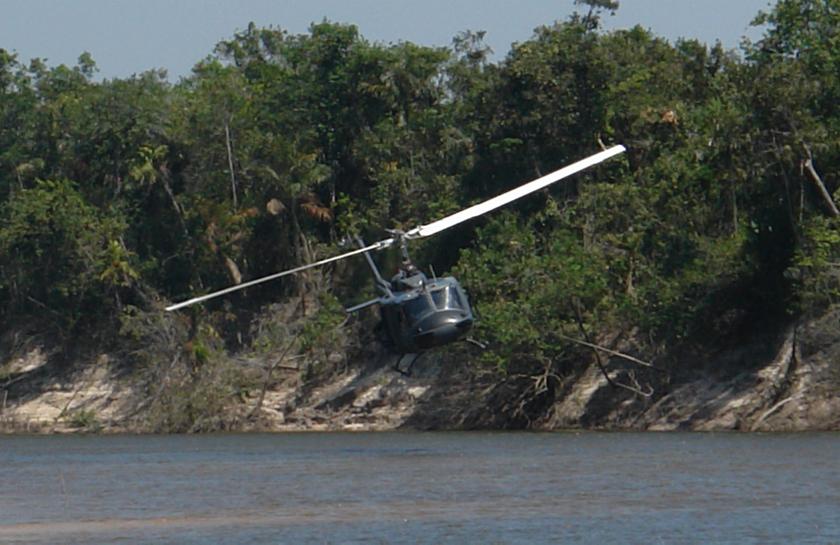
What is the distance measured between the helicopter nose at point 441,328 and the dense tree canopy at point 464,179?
48.8ft

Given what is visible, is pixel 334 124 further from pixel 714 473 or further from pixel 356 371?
pixel 714 473

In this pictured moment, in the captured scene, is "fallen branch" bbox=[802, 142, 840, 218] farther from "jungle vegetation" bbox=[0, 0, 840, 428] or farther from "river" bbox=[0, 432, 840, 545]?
"river" bbox=[0, 432, 840, 545]

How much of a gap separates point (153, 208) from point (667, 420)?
23921 millimetres

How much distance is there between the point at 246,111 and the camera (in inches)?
2539

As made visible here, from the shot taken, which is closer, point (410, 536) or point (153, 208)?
point (410, 536)

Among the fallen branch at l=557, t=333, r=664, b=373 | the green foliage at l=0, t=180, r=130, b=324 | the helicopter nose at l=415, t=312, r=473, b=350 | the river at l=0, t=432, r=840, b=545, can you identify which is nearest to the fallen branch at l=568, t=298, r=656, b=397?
the fallen branch at l=557, t=333, r=664, b=373

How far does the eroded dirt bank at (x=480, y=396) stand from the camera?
46750 millimetres

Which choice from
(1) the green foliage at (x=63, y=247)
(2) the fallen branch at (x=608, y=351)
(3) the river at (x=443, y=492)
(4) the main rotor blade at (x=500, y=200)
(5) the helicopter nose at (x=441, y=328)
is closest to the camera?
(3) the river at (x=443, y=492)

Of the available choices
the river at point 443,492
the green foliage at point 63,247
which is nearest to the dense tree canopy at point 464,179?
the green foliage at point 63,247

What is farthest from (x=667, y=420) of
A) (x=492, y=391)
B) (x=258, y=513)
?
(x=258, y=513)

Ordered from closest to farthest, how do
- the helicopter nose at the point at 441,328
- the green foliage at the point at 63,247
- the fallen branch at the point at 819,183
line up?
the helicopter nose at the point at 441,328
the fallen branch at the point at 819,183
the green foliage at the point at 63,247

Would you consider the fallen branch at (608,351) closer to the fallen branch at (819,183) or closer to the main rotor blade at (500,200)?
the fallen branch at (819,183)

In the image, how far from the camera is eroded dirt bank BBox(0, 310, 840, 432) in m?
46.8

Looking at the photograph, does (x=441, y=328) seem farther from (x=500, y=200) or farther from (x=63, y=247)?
(x=63, y=247)
